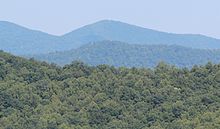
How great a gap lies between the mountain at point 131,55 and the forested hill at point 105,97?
13502 cm

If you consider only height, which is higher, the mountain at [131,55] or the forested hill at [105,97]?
the forested hill at [105,97]

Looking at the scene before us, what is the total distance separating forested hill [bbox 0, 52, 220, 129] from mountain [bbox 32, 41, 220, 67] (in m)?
135

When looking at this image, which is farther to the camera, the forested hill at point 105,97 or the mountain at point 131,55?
the mountain at point 131,55

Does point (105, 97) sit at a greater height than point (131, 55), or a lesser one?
greater

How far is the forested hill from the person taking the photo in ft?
81.0

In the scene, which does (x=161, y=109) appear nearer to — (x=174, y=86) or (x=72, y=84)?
(x=174, y=86)

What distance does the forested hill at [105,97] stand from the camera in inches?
972

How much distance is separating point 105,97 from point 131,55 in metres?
149

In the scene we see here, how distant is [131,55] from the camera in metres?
176

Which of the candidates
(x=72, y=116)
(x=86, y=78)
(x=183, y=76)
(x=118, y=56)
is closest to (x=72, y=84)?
(x=86, y=78)

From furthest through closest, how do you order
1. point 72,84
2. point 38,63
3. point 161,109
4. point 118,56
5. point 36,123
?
1. point 118,56
2. point 38,63
3. point 72,84
4. point 161,109
5. point 36,123

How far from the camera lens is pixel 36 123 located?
24391mm

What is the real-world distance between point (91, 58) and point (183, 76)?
501 feet

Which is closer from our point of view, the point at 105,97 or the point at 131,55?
the point at 105,97
